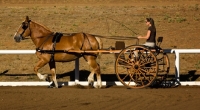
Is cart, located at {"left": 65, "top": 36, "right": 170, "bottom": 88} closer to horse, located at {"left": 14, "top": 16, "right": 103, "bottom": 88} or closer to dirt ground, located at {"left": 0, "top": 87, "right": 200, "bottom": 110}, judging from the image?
dirt ground, located at {"left": 0, "top": 87, "right": 200, "bottom": 110}

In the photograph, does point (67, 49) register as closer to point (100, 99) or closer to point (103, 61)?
point (100, 99)

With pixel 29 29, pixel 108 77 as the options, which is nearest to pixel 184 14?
pixel 108 77

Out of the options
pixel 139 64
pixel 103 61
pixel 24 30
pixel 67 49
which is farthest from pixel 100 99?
pixel 103 61

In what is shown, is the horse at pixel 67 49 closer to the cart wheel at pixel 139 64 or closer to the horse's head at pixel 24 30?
the horse's head at pixel 24 30

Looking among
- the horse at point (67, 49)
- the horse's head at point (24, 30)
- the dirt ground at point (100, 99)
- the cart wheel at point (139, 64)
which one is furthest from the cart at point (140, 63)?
the horse's head at point (24, 30)

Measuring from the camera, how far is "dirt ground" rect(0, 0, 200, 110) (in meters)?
13.0

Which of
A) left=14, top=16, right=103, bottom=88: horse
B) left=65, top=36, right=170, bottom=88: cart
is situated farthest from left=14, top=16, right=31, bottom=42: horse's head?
left=65, top=36, right=170, bottom=88: cart

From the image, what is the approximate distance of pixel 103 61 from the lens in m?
23.4

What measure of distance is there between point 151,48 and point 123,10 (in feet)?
90.3

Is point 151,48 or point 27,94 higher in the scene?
point 151,48

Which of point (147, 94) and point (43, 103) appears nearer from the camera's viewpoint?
point (43, 103)

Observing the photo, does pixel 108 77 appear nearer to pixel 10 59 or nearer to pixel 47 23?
pixel 10 59

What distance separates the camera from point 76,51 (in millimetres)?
16328

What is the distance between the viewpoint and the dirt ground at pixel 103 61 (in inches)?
513
